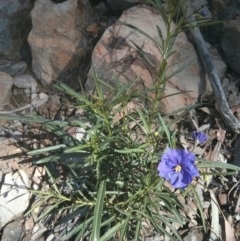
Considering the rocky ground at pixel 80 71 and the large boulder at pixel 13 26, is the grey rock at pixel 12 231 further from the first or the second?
the large boulder at pixel 13 26

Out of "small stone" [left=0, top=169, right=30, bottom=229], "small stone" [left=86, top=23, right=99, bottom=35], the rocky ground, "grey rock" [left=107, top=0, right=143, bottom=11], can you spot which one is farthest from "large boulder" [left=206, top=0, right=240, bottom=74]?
"small stone" [left=0, top=169, right=30, bottom=229]

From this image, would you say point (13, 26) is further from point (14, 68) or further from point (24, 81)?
point (24, 81)

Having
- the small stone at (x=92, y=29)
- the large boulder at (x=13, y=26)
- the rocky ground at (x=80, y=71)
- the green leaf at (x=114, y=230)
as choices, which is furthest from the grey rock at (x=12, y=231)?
the small stone at (x=92, y=29)

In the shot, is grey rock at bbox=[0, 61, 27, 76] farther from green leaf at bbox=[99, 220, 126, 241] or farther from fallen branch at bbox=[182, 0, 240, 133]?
green leaf at bbox=[99, 220, 126, 241]

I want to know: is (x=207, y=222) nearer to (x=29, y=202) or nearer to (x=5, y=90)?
(x=29, y=202)

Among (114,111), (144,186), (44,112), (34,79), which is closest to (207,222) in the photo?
(144,186)

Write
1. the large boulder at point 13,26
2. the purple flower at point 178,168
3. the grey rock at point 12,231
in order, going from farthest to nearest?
the large boulder at point 13,26, the grey rock at point 12,231, the purple flower at point 178,168
